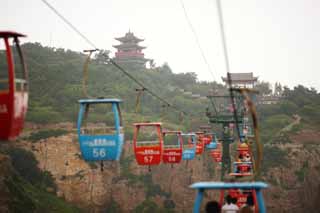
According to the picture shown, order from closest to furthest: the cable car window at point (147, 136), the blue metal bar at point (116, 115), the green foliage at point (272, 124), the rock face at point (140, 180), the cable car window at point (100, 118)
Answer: the blue metal bar at point (116, 115) → the rock face at point (140, 180) → the cable car window at point (147, 136) → the cable car window at point (100, 118) → the green foliage at point (272, 124)

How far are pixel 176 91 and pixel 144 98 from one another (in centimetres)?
928

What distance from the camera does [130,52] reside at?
95500mm

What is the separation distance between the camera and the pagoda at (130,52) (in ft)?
310

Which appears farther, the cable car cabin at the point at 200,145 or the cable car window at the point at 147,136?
the cable car window at the point at 147,136

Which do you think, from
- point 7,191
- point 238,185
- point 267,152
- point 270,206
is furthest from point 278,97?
point 238,185

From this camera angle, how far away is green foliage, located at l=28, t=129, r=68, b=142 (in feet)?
171

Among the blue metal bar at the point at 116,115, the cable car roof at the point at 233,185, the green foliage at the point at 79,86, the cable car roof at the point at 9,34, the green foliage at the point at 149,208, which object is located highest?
the green foliage at the point at 79,86

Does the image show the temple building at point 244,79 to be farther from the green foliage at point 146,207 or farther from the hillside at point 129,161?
the green foliage at point 146,207

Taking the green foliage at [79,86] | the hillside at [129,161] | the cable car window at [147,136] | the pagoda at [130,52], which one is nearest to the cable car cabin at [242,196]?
the hillside at [129,161]

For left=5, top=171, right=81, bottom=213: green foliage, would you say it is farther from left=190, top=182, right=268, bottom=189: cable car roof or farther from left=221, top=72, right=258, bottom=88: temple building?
left=221, top=72, right=258, bottom=88: temple building

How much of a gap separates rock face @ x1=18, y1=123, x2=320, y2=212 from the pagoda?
4046cm

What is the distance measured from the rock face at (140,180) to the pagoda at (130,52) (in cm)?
4046

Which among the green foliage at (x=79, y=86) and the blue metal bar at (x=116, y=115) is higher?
the green foliage at (x=79, y=86)

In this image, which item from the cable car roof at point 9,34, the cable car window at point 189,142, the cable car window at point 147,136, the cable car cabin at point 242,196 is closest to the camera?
the cable car roof at point 9,34
